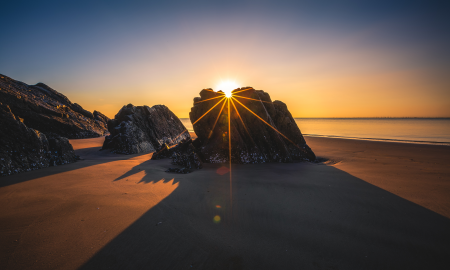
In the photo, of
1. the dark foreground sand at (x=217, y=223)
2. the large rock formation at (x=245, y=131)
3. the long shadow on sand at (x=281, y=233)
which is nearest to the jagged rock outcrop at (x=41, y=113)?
the dark foreground sand at (x=217, y=223)

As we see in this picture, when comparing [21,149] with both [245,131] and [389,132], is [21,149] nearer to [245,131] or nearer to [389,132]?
[245,131]

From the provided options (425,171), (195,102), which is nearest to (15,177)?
(195,102)

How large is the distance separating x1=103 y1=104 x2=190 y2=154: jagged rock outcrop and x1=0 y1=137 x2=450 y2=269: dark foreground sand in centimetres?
411

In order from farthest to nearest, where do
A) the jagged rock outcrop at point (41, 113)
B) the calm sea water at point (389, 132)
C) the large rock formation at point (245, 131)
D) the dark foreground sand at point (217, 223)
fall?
the calm sea water at point (389, 132), the jagged rock outcrop at point (41, 113), the large rock formation at point (245, 131), the dark foreground sand at point (217, 223)

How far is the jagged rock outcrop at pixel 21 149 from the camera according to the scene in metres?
4.08

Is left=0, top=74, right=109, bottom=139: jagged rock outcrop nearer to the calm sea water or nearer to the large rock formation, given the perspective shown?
the large rock formation

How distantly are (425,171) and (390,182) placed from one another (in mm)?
2173

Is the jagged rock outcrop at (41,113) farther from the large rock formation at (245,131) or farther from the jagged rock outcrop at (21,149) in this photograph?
the large rock formation at (245,131)

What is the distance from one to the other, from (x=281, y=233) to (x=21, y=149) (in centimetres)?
612

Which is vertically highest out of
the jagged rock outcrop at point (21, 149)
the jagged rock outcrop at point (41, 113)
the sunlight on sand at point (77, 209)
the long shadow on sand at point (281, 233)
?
the jagged rock outcrop at point (41, 113)

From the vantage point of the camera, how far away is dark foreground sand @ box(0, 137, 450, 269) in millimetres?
1842

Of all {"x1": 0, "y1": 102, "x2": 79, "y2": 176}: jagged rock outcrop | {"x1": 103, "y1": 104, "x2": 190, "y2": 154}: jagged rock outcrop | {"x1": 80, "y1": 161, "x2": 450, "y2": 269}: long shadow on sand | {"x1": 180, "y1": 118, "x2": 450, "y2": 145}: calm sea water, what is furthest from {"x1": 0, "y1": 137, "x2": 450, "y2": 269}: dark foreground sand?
{"x1": 180, "y1": 118, "x2": 450, "y2": 145}: calm sea water

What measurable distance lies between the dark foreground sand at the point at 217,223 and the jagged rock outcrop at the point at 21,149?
46 cm

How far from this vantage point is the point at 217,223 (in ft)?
8.17
